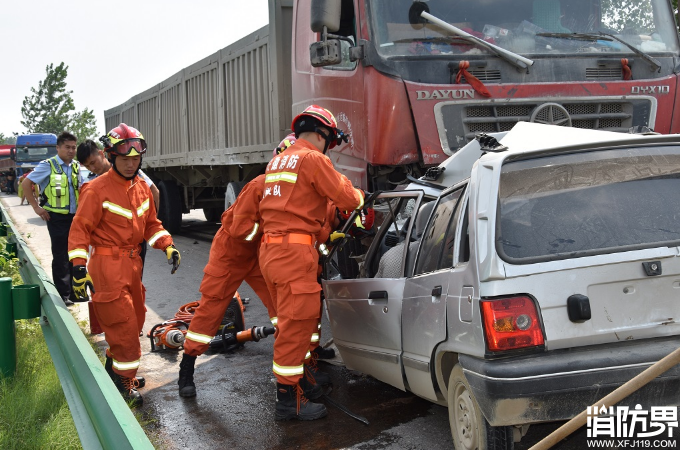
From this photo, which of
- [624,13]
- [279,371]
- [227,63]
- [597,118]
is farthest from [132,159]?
[227,63]

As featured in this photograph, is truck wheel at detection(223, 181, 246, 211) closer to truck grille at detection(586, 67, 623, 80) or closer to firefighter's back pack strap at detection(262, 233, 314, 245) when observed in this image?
truck grille at detection(586, 67, 623, 80)

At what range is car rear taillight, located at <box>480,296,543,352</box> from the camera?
10.4ft

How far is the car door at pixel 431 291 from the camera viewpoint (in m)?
3.63

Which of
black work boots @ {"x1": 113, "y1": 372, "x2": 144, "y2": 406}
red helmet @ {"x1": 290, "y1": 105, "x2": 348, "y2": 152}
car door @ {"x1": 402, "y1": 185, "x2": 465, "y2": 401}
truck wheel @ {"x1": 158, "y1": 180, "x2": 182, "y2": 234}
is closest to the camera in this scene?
car door @ {"x1": 402, "y1": 185, "x2": 465, "y2": 401}

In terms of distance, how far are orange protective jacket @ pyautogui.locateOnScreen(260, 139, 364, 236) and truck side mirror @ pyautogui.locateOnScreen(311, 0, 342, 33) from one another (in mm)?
1890

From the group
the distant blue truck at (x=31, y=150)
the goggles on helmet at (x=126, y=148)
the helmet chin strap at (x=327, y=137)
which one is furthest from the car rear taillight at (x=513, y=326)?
the distant blue truck at (x=31, y=150)

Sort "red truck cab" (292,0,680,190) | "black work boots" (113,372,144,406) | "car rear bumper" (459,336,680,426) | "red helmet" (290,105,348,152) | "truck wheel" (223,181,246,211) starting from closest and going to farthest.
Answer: "car rear bumper" (459,336,680,426)
"red helmet" (290,105,348,152)
"black work boots" (113,372,144,406)
"red truck cab" (292,0,680,190)
"truck wheel" (223,181,246,211)

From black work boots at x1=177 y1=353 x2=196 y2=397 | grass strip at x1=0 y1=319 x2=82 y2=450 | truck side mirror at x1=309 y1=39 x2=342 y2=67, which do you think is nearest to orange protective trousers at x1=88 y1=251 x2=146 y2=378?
black work boots at x1=177 y1=353 x2=196 y2=397

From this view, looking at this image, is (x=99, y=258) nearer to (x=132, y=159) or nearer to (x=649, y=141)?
(x=132, y=159)

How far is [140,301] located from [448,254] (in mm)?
→ 2570

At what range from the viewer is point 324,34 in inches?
254

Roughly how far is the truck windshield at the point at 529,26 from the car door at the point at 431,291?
250cm

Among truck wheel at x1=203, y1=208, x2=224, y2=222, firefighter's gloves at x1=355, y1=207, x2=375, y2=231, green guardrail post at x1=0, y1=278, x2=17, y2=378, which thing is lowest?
truck wheel at x1=203, y1=208, x2=224, y2=222

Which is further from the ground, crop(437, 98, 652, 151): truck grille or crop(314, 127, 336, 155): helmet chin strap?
→ crop(437, 98, 652, 151): truck grille
